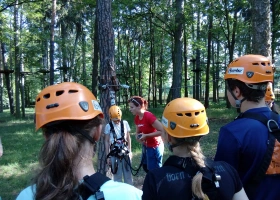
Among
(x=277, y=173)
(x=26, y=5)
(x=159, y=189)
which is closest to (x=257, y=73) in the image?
(x=277, y=173)

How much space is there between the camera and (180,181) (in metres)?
1.70

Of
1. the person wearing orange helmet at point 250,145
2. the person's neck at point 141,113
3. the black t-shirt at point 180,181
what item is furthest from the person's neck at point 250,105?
the person's neck at point 141,113

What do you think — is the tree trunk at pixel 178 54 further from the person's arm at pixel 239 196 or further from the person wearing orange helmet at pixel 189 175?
the person's arm at pixel 239 196

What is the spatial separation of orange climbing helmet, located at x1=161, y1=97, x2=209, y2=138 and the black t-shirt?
0.76 feet

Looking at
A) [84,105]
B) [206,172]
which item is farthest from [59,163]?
[206,172]

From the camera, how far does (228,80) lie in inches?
87.4

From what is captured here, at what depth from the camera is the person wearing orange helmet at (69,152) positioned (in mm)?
1265

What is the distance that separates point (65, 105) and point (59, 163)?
0.96ft

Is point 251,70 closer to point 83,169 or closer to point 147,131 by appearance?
point 83,169

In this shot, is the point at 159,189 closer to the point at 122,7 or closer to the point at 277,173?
the point at 277,173

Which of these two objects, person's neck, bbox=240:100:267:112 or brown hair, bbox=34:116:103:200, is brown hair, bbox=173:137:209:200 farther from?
brown hair, bbox=34:116:103:200

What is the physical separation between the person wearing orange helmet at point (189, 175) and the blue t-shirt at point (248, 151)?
14 centimetres

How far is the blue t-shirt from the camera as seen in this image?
1873mm

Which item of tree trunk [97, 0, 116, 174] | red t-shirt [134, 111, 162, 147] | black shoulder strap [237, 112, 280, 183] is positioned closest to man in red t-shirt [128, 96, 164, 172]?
red t-shirt [134, 111, 162, 147]
